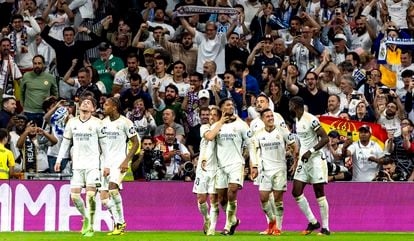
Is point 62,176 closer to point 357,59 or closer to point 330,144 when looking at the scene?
point 330,144

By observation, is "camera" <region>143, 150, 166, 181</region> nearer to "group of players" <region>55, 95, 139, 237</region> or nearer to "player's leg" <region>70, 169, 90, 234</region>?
"group of players" <region>55, 95, 139, 237</region>

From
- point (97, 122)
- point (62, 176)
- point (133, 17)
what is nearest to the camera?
point (97, 122)

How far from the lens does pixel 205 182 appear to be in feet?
91.6

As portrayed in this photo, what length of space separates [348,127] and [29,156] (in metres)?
7.41

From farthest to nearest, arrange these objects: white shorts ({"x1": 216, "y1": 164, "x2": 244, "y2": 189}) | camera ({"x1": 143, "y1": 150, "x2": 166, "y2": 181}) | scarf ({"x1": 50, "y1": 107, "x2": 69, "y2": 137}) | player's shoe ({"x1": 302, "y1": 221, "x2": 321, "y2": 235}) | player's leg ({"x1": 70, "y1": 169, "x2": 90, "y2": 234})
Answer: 1. scarf ({"x1": 50, "y1": 107, "x2": 69, "y2": 137})
2. camera ({"x1": 143, "y1": 150, "x2": 166, "y2": 181})
3. player's shoe ({"x1": 302, "y1": 221, "x2": 321, "y2": 235})
4. white shorts ({"x1": 216, "y1": 164, "x2": 244, "y2": 189})
5. player's leg ({"x1": 70, "y1": 169, "x2": 90, "y2": 234})

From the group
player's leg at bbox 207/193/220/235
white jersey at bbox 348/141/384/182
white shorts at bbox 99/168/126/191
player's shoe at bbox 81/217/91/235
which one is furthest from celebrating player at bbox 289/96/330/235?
player's shoe at bbox 81/217/91/235

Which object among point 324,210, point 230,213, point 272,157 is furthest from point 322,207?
point 230,213

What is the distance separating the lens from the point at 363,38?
3638cm

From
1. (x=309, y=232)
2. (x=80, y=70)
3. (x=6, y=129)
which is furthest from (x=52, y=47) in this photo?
(x=309, y=232)

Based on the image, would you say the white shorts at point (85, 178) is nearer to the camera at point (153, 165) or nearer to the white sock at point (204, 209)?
the white sock at point (204, 209)

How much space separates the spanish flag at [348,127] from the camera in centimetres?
3162

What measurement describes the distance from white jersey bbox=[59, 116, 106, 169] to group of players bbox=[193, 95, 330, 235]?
2.12m

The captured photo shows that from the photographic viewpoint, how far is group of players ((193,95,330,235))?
27375mm

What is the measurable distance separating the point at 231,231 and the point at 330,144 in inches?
172
